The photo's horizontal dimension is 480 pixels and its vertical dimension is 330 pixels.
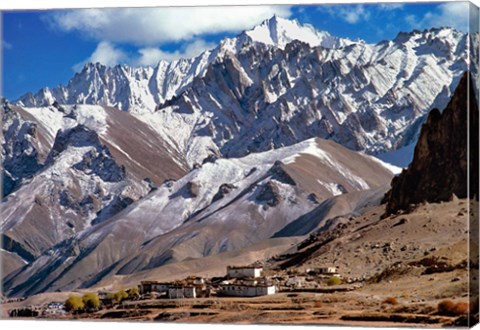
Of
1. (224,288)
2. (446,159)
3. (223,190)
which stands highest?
(223,190)

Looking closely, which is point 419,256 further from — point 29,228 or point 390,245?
point 29,228

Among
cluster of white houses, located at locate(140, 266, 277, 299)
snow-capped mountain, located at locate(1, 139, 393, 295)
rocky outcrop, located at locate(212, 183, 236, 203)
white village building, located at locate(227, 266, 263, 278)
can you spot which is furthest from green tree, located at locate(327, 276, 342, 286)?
rocky outcrop, located at locate(212, 183, 236, 203)

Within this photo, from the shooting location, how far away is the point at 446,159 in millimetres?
59750

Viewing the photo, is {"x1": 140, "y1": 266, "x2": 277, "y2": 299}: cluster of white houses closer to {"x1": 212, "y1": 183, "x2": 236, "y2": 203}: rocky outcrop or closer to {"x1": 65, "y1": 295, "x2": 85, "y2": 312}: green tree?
{"x1": 65, "y1": 295, "x2": 85, "y2": 312}: green tree

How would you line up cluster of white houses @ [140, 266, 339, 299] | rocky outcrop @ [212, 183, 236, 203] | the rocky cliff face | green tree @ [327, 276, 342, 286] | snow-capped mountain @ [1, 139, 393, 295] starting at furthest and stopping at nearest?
rocky outcrop @ [212, 183, 236, 203], snow-capped mountain @ [1, 139, 393, 295], green tree @ [327, 276, 342, 286], cluster of white houses @ [140, 266, 339, 299], the rocky cliff face

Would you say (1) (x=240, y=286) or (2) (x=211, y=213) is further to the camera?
(2) (x=211, y=213)

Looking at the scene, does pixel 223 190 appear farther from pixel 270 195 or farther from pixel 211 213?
pixel 270 195

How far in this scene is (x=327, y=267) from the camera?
209 ft

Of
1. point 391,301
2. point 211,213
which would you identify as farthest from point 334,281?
point 211,213

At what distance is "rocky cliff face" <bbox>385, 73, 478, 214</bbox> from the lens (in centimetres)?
4062

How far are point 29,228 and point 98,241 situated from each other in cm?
3578

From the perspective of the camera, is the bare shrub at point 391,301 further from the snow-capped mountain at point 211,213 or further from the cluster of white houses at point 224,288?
the snow-capped mountain at point 211,213

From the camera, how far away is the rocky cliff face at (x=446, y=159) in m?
40.6

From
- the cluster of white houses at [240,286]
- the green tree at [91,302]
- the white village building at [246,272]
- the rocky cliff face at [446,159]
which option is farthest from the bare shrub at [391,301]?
the white village building at [246,272]
